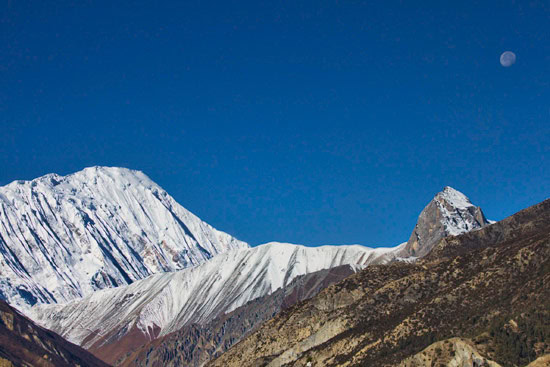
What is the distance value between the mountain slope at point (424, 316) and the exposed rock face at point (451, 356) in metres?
1.84

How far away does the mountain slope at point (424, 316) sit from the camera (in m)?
128

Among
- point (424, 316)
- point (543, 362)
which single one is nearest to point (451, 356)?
point (543, 362)

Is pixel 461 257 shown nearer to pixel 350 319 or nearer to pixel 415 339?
pixel 350 319

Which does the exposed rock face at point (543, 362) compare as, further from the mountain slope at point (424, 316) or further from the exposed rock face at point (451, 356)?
the exposed rock face at point (451, 356)

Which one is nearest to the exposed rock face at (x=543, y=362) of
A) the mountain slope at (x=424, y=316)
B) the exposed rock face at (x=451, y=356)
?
the mountain slope at (x=424, y=316)

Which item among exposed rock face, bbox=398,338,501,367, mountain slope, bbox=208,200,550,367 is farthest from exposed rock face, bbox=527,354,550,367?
exposed rock face, bbox=398,338,501,367

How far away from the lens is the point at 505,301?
141500mm

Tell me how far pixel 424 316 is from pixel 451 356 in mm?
29804

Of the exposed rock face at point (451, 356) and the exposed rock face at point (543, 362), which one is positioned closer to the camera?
the exposed rock face at point (543, 362)

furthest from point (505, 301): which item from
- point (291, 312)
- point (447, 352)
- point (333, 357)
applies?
point (291, 312)

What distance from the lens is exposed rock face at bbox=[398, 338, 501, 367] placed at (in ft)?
394

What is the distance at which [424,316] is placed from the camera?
499 ft

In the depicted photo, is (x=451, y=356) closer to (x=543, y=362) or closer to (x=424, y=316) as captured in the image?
(x=543, y=362)

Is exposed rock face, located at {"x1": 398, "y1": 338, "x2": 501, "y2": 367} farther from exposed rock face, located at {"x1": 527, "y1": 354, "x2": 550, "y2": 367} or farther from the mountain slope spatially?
exposed rock face, located at {"x1": 527, "y1": 354, "x2": 550, "y2": 367}
